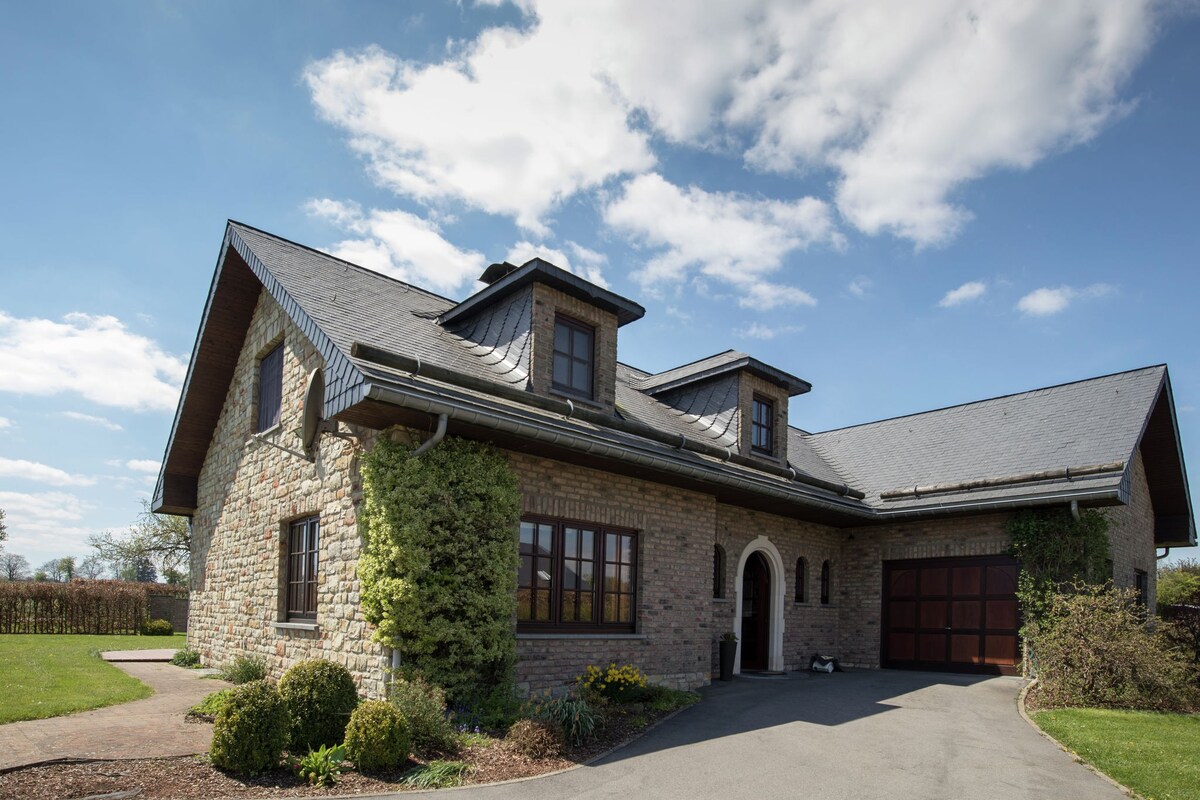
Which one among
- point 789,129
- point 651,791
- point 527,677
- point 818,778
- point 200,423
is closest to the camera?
point 651,791

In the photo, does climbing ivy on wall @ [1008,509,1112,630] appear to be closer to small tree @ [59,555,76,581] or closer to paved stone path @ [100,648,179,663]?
paved stone path @ [100,648,179,663]

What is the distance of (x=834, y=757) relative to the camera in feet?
27.6

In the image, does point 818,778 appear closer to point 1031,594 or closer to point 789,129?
point 789,129

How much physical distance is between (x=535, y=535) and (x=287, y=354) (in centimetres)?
478

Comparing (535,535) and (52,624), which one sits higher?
(535,535)

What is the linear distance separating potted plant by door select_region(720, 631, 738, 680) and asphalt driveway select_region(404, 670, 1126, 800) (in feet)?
4.97

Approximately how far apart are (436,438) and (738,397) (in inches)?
312

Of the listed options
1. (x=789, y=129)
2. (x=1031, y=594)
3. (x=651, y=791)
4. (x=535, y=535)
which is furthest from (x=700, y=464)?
(x=1031, y=594)

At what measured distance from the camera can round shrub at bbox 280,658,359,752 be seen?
757 cm

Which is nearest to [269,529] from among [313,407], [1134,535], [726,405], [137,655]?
[313,407]

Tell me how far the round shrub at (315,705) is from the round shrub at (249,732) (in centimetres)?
34

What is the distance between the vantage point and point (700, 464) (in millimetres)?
12273

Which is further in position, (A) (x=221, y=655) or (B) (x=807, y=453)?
(B) (x=807, y=453)

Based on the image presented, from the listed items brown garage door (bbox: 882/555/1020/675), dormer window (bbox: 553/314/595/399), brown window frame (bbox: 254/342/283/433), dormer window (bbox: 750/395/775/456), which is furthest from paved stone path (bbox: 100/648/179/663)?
brown garage door (bbox: 882/555/1020/675)
